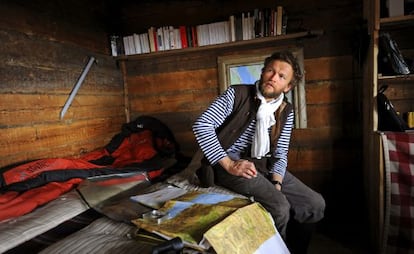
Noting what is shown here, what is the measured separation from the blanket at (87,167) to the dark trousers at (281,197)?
0.73m

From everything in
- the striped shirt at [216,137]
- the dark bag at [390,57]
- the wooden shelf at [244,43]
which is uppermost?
the wooden shelf at [244,43]

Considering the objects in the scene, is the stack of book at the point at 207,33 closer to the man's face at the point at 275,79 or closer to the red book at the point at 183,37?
the red book at the point at 183,37

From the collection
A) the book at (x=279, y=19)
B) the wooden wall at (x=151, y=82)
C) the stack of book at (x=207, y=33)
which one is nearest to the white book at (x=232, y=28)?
the stack of book at (x=207, y=33)

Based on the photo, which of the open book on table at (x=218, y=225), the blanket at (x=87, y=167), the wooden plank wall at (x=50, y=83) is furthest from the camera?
the wooden plank wall at (x=50, y=83)

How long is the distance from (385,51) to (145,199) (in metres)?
1.64

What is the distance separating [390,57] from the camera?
66.5 inches

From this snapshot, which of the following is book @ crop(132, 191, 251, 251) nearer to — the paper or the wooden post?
the paper

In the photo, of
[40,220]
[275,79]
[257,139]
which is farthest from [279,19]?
[40,220]

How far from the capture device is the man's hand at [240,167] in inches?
55.1

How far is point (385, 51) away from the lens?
171 cm

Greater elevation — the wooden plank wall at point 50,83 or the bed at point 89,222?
the wooden plank wall at point 50,83

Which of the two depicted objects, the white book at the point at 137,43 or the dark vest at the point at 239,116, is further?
the white book at the point at 137,43

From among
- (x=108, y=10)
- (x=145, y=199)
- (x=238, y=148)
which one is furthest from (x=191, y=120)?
(x=145, y=199)

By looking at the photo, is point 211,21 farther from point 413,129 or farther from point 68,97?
point 413,129
